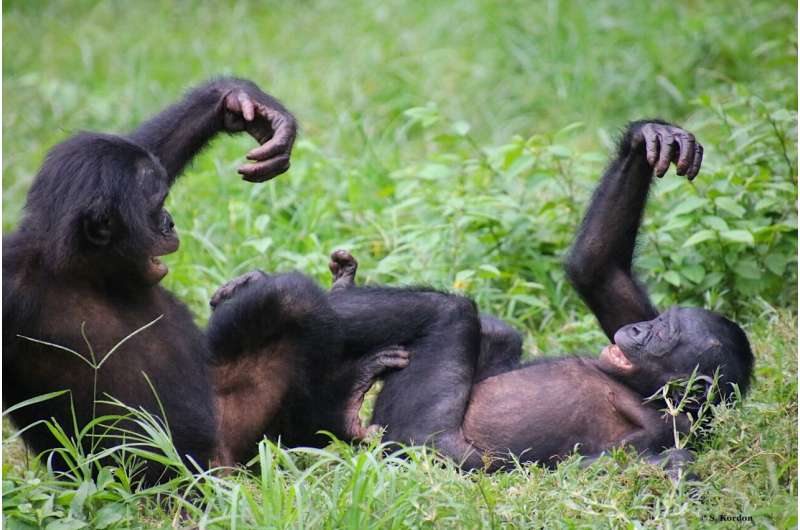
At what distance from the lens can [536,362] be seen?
5676 mm

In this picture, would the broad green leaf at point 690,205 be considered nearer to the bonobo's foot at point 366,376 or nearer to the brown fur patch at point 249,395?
the bonobo's foot at point 366,376

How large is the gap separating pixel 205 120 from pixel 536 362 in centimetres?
204

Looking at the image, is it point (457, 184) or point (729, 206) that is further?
point (457, 184)

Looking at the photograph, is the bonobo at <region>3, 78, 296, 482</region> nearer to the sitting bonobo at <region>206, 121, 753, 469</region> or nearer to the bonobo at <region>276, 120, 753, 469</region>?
the sitting bonobo at <region>206, 121, 753, 469</region>

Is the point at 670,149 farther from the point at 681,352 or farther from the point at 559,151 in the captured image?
the point at 559,151

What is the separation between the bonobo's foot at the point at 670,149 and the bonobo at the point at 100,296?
1.71 meters

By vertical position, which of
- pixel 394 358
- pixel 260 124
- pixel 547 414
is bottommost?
pixel 547 414

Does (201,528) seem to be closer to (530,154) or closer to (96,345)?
(96,345)

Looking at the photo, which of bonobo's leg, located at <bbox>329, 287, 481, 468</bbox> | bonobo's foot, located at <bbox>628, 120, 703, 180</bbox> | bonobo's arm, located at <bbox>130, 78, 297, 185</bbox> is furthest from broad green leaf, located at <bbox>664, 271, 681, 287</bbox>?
bonobo's arm, located at <bbox>130, 78, 297, 185</bbox>

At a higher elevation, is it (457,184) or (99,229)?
(99,229)

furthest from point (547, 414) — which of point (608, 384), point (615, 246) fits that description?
point (615, 246)

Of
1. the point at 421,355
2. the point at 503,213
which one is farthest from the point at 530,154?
the point at 421,355

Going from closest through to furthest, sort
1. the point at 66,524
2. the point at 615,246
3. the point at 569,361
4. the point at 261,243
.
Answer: the point at 66,524 → the point at 569,361 → the point at 615,246 → the point at 261,243

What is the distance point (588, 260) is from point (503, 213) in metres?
1.64
